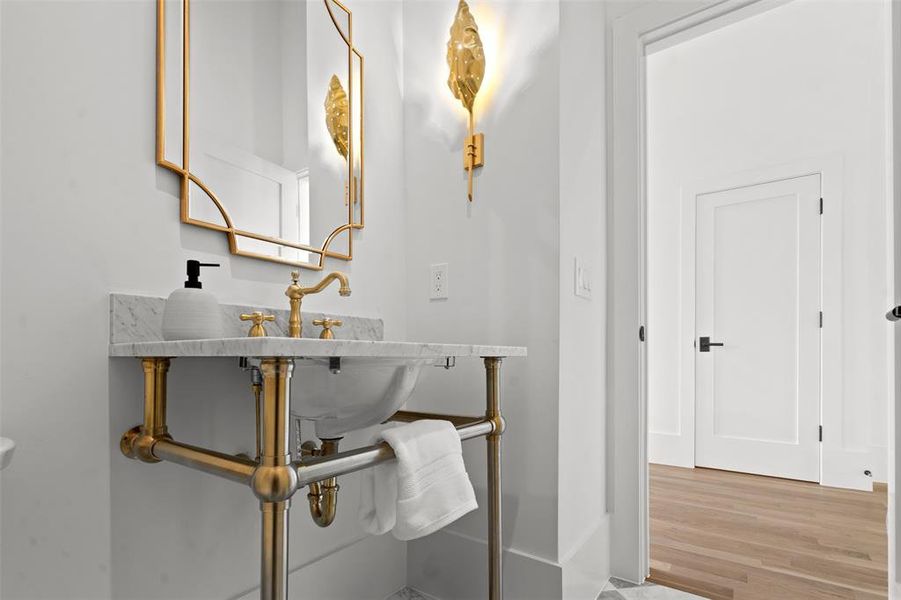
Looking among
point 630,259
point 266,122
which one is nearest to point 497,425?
point 630,259

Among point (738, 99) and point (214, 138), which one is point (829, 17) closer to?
point (738, 99)

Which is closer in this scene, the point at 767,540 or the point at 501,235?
the point at 501,235

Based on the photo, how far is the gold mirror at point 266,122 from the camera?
41.3 inches

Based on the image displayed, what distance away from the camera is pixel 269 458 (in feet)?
2.27

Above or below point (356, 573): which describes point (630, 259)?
above

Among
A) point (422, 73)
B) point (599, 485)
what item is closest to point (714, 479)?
point (599, 485)

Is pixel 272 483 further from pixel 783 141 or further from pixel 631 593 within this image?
pixel 783 141

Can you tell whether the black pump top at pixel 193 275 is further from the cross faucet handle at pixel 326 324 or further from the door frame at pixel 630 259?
the door frame at pixel 630 259

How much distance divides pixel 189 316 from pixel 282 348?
1.24 ft

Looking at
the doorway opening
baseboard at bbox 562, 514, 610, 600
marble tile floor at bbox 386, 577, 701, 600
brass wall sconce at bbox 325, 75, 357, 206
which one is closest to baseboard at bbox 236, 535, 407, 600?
marble tile floor at bbox 386, 577, 701, 600

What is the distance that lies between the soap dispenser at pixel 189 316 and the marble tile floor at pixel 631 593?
107cm

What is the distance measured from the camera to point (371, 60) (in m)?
1.58

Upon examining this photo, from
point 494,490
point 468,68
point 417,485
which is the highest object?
point 468,68

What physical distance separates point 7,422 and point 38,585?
285 millimetres
